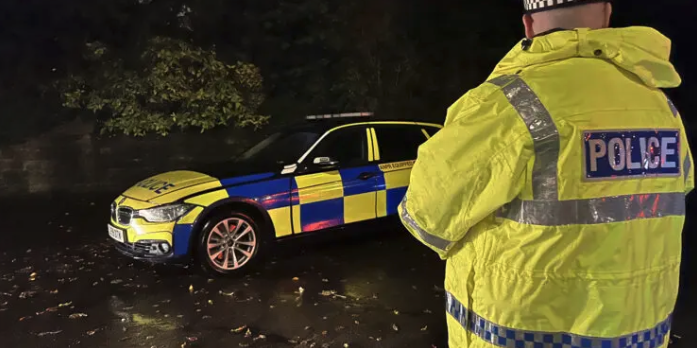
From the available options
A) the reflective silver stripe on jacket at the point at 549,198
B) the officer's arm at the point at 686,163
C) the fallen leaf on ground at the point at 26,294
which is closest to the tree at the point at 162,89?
the fallen leaf on ground at the point at 26,294

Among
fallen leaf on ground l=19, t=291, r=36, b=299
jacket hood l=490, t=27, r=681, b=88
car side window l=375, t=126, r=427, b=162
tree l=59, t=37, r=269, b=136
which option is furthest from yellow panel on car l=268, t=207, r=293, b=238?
tree l=59, t=37, r=269, b=136

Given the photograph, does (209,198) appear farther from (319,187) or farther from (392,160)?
(392,160)

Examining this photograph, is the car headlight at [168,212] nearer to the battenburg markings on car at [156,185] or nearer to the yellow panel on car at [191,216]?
the yellow panel on car at [191,216]

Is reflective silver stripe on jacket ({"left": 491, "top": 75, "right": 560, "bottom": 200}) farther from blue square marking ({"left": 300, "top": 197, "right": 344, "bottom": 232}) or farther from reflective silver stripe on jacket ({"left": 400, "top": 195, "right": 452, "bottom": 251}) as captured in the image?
blue square marking ({"left": 300, "top": 197, "right": 344, "bottom": 232})

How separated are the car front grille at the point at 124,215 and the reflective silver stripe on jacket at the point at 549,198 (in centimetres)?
468

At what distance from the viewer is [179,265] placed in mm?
5867

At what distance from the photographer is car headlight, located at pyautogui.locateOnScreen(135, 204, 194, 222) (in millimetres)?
5207

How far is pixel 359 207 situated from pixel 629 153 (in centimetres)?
472

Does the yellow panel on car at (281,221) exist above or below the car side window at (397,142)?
below

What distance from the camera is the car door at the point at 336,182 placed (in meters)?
5.77

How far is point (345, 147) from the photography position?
6.18m

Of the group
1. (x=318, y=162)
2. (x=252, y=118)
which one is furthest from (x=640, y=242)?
(x=252, y=118)

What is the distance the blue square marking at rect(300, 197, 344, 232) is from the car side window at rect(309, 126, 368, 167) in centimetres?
46

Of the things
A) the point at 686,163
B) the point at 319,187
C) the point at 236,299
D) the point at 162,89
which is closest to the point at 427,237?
the point at 686,163
